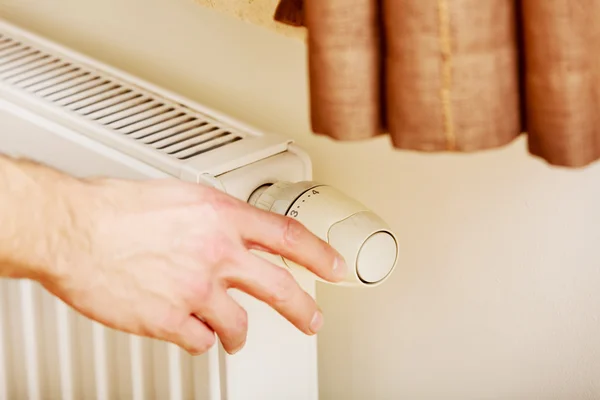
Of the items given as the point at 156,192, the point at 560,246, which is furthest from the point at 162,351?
the point at 560,246

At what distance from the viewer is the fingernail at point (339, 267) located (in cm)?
61

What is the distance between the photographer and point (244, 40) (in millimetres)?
841

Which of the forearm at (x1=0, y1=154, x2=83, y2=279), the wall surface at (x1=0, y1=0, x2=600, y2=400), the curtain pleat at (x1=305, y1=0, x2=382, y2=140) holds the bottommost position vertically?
the wall surface at (x1=0, y1=0, x2=600, y2=400)

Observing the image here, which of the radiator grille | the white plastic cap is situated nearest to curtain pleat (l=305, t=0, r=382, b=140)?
the white plastic cap

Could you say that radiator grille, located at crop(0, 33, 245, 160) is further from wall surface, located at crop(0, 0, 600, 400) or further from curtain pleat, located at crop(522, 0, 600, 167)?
curtain pleat, located at crop(522, 0, 600, 167)

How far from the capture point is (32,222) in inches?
21.5

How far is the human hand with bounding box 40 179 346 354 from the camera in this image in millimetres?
553

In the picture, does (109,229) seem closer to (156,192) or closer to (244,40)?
(156,192)

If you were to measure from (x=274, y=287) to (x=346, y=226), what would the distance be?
0.34 feet

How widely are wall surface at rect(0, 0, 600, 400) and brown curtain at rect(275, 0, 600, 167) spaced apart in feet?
0.63

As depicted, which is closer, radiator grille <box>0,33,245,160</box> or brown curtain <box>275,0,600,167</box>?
brown curtain <box>275,0,600,167</box>

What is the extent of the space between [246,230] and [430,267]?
277 mm

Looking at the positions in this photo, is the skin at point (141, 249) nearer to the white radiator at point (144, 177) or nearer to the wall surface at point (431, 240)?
the white radiator at point (144, 177)

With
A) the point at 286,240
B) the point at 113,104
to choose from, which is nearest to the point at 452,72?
the point at 286,240
